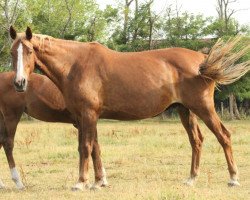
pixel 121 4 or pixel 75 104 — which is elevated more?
pixel 121 4

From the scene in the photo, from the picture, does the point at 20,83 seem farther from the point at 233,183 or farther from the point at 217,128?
the point at 233,183

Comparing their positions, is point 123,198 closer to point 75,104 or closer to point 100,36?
point 75,104

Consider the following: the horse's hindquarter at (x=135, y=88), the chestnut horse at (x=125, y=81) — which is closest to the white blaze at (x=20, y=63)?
the chestnut horse at (x=125, y=81)

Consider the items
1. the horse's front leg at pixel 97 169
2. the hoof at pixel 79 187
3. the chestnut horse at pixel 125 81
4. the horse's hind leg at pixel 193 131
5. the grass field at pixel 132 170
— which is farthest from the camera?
the horse's hind leg at pixel 193 131

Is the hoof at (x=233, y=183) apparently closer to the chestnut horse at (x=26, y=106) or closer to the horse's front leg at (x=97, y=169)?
the horse's front leg at (x=97, y=169)

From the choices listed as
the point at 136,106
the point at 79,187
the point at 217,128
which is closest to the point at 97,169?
the point at 79,187

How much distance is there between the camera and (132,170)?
11.4 metres

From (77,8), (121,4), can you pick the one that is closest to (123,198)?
(121,4)

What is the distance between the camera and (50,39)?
8.91 metres

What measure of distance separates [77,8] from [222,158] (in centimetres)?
4748

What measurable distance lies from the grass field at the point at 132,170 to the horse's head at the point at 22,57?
5.89 feet

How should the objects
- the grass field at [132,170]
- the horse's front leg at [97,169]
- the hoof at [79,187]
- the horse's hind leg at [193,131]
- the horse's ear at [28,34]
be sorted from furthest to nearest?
the horse's hind leg at [193,131] < the horse's front leg at [97,169] < the hoof at [79,187] < the horse's ear at [28,34] < the grass field at [132,170]

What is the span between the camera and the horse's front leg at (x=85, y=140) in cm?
856

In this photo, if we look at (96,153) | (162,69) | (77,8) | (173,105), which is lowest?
(96,153)
